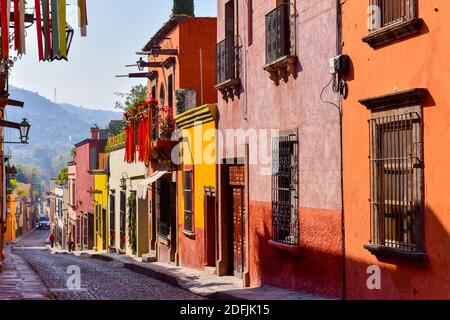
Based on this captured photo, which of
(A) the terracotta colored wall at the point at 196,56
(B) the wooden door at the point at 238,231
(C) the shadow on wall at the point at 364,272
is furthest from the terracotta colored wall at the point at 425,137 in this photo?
(A) the terracotta colored wall at the point at 196,56

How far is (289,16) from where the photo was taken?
14.1 m

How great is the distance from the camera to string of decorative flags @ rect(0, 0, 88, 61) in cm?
1173

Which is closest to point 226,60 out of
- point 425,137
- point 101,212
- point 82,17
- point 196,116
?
point 196,116

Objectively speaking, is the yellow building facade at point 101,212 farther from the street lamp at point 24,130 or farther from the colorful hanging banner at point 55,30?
the colorful hanging banner at point 55,30

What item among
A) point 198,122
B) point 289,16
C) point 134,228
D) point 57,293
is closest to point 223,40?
point 198,122

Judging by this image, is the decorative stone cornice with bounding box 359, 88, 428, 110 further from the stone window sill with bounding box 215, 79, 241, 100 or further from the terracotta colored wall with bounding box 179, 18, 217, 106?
the terracotta colored wall with bounding box 179, 18, 217, 106

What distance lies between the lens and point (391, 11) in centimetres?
1026


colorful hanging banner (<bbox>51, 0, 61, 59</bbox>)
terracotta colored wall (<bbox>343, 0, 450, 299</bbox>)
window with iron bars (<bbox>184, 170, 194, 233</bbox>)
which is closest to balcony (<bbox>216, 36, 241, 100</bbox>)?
window with iron bars (<bbox>184, 170, 194, 233</bbox>)

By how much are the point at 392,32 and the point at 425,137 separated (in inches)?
59.2

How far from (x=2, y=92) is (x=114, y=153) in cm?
1936

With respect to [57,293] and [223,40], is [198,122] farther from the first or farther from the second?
[57,293]

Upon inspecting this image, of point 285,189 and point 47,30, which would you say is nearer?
point 47,30

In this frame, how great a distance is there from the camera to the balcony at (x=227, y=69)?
17688 millimetres

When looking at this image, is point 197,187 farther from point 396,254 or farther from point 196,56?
point 396,254
